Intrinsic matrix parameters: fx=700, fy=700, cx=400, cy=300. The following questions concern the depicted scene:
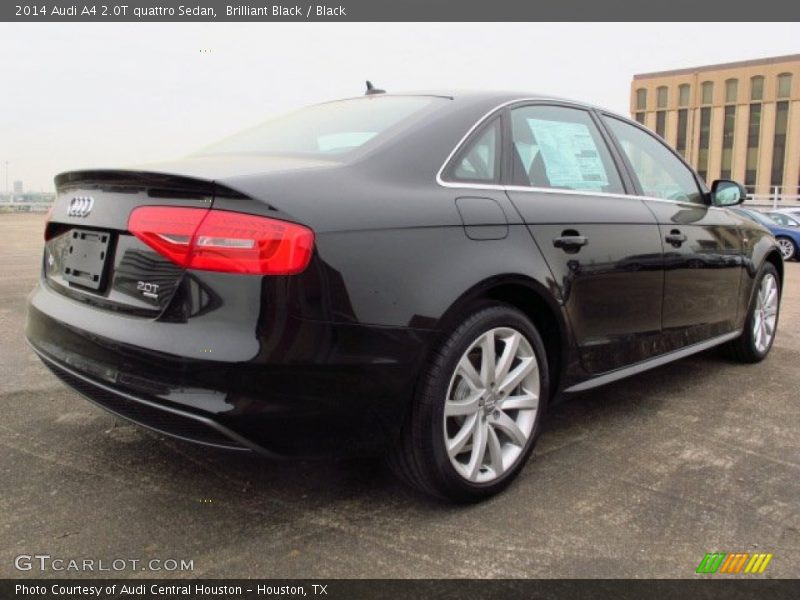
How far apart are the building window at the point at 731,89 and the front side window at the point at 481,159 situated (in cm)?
6575

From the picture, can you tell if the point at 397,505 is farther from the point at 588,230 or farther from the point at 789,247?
the point at 789,247

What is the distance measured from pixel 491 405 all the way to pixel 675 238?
167 cm

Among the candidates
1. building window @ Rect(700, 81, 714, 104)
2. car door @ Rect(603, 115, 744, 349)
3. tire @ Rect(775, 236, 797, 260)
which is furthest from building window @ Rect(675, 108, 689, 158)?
car door @ Rect(603, 115, 744, 349)

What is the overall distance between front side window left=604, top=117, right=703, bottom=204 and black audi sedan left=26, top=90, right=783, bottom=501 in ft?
1.31

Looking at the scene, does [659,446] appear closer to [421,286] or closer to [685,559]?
[685,559]

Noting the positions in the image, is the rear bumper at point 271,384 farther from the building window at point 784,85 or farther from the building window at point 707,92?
the building window at point 707,92

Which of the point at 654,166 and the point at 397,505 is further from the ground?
the point at 654,166

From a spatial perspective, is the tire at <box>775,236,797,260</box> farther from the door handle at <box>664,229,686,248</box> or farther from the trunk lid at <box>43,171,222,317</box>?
the trunk lid at <box>43,171,222,317</box>

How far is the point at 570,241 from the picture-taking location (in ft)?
9.46

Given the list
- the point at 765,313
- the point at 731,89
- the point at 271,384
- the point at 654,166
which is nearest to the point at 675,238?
the point at 654,166

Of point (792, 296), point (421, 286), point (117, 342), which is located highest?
point (421, 286)
